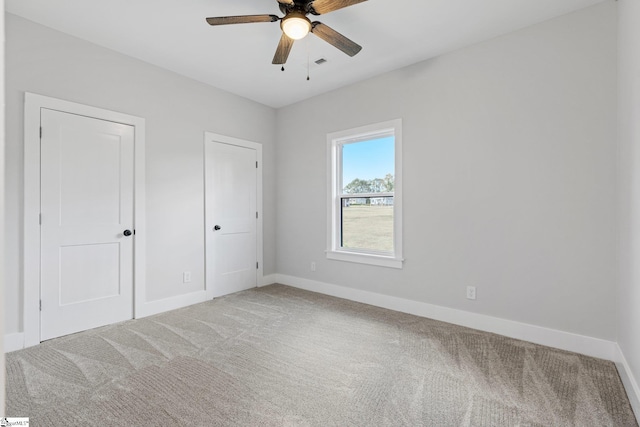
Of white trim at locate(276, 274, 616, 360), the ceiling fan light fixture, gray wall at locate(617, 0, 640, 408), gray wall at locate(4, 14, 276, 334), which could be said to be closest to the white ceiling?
gray wall at locate(4, 14, 276, 334)

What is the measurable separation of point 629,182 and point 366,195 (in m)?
2.42

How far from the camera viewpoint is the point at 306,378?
218 cm

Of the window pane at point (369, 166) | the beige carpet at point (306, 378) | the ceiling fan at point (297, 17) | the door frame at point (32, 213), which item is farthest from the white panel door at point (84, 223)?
the window pane at point (369, 166)

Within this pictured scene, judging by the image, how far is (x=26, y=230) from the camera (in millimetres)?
2635

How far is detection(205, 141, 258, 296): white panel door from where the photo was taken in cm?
404

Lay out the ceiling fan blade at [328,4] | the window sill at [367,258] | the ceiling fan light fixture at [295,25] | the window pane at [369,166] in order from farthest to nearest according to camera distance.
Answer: the window pane at [369,166], the window sill at [367,258], the ceiling fan light fixture at [295,25], the ceiling fan blade at [328,4]

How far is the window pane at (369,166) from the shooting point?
3754mm

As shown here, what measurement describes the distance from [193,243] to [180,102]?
1721mm

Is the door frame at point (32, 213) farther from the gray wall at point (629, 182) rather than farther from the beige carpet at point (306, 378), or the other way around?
the gray wall at point (629, 182)

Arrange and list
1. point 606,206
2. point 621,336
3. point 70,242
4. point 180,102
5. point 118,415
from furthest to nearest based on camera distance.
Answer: point 180,102
point 70,242
point 606,206
point 621,336
point 118,415

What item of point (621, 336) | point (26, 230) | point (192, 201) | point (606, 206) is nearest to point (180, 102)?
point (192, 201)

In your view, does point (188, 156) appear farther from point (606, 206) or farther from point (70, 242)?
point (606, 206)

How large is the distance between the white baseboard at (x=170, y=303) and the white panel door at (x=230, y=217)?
0.64 feet

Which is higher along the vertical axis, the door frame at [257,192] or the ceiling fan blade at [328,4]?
the ceiling fan blade at [328,4]
